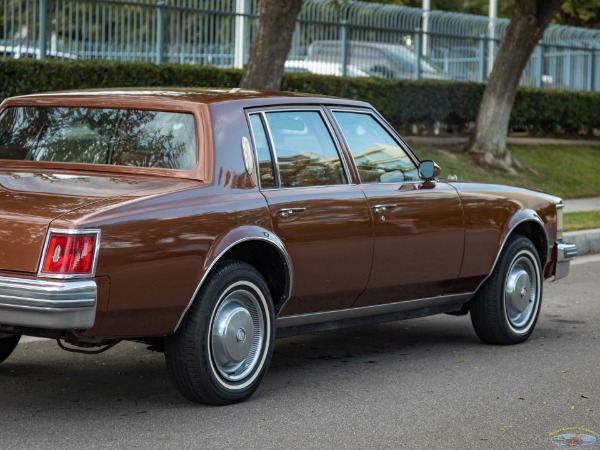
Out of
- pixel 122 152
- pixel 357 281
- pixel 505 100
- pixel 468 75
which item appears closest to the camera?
pixel 122 152

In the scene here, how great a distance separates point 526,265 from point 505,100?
14087mm

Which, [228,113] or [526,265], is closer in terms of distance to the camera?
[228,113]

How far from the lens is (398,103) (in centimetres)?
2277

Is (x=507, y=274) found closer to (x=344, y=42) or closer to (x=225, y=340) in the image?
(x=225, y=340)

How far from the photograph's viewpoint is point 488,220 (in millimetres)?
8156

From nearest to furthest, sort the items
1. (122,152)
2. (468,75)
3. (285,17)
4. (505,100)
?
1. (122,152)
2. (285,17)
3. (505,100)
4. (468,75)

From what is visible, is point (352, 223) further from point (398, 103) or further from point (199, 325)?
point (398, 103)

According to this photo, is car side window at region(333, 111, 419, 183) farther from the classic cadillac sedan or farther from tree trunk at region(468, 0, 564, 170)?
tree trunk at region(468, 0, 564, 170)

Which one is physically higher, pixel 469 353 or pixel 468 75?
pixel 468 75

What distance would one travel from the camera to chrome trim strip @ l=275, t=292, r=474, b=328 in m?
6.90

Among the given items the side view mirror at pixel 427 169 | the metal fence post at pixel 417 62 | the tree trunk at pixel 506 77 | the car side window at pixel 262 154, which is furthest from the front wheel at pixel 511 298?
the metal fence post at pixel 417 62

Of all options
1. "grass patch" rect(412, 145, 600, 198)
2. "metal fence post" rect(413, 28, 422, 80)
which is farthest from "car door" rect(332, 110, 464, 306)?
"metal fence post" rect(413, 28, 422, 80)

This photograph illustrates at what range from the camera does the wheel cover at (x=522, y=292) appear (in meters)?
8.42

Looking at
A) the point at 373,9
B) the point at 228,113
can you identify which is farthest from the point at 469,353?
the point at 373,9
